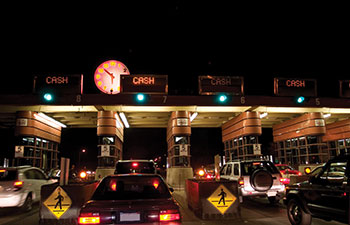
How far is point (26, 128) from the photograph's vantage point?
1752cm

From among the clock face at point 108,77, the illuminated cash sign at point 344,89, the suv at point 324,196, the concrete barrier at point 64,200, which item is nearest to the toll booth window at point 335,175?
the suv at point 324,196

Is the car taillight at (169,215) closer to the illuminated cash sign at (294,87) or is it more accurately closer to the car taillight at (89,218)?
the car taillight at (89,218)

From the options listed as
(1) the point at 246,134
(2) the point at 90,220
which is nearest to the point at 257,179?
(2) the point at 90,220

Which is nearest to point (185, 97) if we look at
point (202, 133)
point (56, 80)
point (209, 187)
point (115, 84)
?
point (115, 84)

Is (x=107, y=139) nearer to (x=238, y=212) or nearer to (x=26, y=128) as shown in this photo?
(x=26, y=128)

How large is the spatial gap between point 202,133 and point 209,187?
3626cm

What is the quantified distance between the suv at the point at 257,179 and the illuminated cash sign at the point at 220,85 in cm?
530

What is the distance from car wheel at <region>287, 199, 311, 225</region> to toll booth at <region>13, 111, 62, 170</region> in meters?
15.5

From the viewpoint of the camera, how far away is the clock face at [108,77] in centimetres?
1881

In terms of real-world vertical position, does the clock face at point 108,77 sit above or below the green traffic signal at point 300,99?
above

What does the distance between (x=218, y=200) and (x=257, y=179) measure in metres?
2.14

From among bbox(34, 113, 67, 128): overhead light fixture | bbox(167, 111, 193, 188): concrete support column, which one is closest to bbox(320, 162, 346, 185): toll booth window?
bbox(167, 111, 193, 188): concrete support column

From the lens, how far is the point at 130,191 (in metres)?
5.28

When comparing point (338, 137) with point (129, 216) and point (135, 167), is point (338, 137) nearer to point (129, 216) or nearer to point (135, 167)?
point (135, 167)
